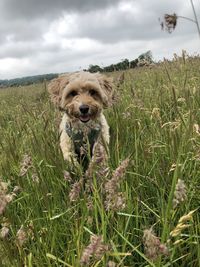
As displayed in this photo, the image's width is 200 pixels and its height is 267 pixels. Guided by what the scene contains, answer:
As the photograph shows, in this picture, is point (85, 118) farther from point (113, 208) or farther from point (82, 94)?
point (113, 208)

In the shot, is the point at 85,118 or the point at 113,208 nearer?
the point at 113,208

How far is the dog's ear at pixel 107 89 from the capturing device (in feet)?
16.8

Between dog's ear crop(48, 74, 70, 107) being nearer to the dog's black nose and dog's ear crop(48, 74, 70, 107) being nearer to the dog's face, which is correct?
the dog's face

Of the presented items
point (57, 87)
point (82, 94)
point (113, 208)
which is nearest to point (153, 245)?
point (113, 208)

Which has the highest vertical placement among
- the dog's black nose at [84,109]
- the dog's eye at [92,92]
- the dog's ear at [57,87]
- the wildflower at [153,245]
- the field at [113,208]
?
the dog's ear at [57,87]

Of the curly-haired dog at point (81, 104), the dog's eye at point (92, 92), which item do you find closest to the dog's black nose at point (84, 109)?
the curly-haired dog at point (81, 104)

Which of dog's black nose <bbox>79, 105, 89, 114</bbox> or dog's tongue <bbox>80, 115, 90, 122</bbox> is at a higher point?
dog's black nose <bbox>79, 105, 89, 114</bbox>

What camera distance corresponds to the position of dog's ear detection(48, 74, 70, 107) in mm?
5336

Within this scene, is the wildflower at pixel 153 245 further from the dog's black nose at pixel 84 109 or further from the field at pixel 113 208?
the dog's black nose at pixel 84 109

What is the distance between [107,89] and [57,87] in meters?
0.65

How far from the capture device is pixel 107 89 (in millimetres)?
Answer: 5422

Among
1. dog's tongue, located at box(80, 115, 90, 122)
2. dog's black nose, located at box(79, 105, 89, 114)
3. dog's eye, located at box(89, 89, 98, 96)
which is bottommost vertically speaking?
dog's tongue, located at box(80, 115, 90, 122)

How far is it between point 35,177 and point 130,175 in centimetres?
67

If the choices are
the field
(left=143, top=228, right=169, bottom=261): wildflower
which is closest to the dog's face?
the field
